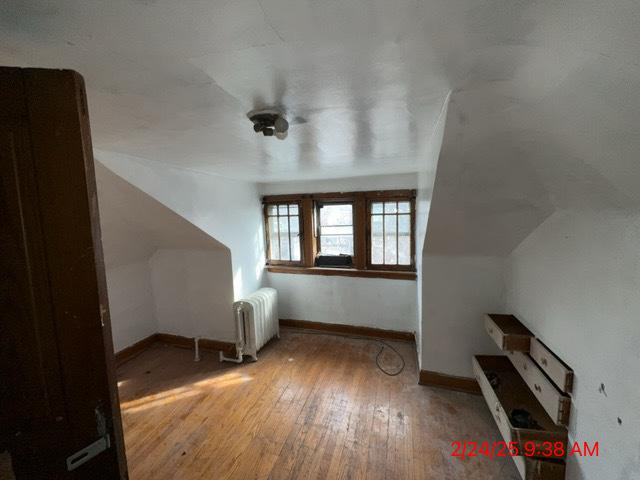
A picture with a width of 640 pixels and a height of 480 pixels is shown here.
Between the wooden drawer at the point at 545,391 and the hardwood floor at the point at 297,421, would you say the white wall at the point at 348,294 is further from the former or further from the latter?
the wooden drawer at the point at 545,391

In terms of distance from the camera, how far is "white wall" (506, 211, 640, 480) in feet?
3.18

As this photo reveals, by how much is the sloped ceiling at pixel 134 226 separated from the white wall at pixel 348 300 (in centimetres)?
112

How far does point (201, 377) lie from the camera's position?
2488 millimetres

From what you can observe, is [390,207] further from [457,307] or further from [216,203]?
[216,203]

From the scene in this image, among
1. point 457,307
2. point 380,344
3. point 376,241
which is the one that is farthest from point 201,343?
point 457,307

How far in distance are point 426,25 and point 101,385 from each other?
42.8 inches

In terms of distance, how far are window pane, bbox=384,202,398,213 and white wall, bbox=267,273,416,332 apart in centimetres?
80

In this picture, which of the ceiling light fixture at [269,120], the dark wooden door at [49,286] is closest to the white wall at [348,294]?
the ceiling light fixture at [269,120]

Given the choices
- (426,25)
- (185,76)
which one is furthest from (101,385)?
(426,25)

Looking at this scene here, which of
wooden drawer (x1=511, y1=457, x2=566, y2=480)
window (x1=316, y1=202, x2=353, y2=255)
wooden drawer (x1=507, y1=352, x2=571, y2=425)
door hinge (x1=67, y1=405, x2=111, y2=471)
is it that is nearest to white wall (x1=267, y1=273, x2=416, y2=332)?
window (x1=316, y1=202, x2=353, y2=255)

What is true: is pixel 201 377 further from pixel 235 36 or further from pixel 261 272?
pixel 235 36

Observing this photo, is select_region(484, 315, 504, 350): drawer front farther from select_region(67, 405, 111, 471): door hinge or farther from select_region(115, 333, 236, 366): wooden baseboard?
select_region(115, 333, 236, 366): wooden baseboard

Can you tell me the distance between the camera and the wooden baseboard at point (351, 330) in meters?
3.04

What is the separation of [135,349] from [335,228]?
8.68 ft
